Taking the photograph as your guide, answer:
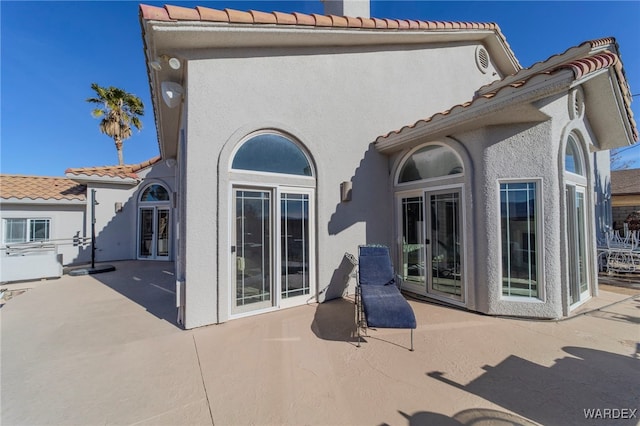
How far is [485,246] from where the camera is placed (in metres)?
6.09

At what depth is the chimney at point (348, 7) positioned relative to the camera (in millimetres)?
9492

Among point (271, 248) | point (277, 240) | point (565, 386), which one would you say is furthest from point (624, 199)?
point (271, 248)

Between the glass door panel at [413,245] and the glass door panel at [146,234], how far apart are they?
48.0ft

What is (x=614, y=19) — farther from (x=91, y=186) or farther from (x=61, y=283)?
(x=91, y=186)

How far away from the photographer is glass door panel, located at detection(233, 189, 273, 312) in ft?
20.1

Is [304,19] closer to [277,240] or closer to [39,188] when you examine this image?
[277,240]

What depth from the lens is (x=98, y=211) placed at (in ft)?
48.2

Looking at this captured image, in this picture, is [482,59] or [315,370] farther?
[482,59]

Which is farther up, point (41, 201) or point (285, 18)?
point (285, 18)

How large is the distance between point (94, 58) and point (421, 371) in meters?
19.0

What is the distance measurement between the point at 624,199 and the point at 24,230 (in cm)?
3938

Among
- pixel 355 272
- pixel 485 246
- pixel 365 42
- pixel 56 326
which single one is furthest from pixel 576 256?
pixel 56 326

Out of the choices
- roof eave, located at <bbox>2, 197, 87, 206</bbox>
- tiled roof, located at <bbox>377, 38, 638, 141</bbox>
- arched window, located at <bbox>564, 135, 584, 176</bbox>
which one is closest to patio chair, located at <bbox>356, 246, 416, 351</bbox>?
tiled roof, located at <bbox>377, 38, 638, 141</bbox>

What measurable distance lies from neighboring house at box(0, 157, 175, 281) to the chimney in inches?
385
